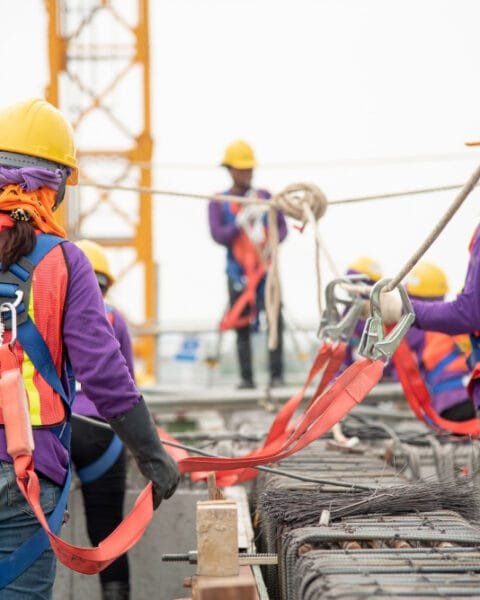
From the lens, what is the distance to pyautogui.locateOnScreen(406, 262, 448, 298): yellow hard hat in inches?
331

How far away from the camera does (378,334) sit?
15.5ft

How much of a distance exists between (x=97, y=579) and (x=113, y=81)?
19.8 meters

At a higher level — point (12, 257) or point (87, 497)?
point (12, 257)

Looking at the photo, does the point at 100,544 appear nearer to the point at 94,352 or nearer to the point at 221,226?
the point at 94,352

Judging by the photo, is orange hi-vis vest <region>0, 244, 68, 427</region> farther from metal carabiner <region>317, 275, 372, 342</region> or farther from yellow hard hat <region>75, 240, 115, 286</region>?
yellow hard hat <region>75, 240, 115, 286</region>

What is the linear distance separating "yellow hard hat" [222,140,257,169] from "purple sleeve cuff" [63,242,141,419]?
6798 millimetres

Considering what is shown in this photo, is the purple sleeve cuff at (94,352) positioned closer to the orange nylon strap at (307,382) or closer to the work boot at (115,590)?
the orange nylon strap at (307,382)

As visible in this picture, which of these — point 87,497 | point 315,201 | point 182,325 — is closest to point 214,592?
point 87,497

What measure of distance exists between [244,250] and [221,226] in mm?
394

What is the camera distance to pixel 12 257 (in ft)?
11.8

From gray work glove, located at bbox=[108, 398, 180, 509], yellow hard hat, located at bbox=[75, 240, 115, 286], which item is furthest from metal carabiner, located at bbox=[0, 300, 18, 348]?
yellow hard hat, located at bbox=[75, 240, 115, 286]

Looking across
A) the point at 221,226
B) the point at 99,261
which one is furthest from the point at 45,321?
the point at 221,226

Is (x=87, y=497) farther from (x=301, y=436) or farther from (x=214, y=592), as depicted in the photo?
(x=214, y=592)

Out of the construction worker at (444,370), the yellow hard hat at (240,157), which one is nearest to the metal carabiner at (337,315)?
the construction worker at (444,370)
